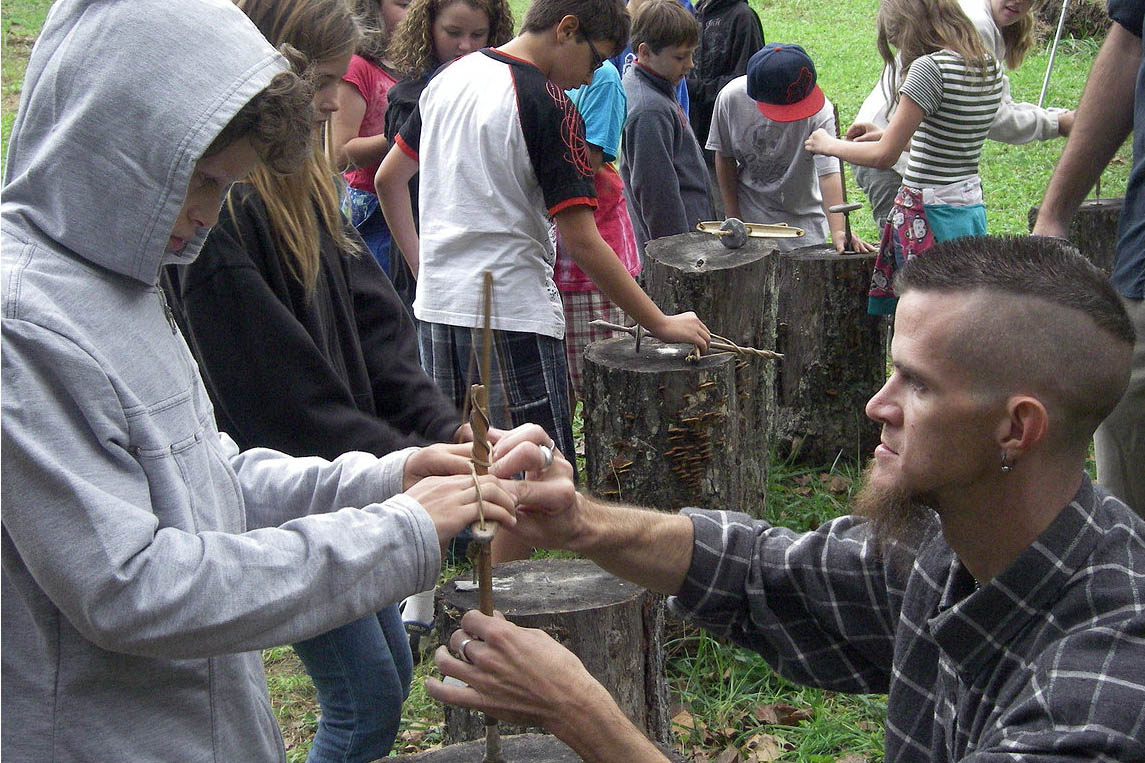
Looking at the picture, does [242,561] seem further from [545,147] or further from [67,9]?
[545,147]

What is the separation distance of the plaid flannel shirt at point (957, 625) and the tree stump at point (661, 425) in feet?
4.49

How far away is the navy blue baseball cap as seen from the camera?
5453 mm

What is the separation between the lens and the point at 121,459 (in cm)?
154

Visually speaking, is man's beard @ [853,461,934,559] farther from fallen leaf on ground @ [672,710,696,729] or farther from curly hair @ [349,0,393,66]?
curly hair @ [349,0,393,66]

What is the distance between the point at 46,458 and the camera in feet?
4.66

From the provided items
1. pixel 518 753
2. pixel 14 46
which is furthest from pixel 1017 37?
pixel 14 46

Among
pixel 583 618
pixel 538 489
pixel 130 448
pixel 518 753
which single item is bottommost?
pixel 583 618

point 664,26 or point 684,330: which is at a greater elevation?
point 664,26

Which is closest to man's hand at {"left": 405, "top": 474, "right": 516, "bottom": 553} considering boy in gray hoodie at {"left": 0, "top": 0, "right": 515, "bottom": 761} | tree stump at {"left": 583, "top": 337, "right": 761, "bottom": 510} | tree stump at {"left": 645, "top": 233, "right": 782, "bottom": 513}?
boy in gray hoodie at {"left": 0, "top": 0, "right": 515, "bottom": 761}

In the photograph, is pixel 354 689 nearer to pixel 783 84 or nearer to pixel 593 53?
pixel 593 53

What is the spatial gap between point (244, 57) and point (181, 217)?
274 mm

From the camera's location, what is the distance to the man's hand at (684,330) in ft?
12.1

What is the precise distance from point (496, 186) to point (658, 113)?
1.94 m

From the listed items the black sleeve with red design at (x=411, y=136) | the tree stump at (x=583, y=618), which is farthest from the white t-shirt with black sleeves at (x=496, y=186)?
the tree stump at (x=583, y=618)
